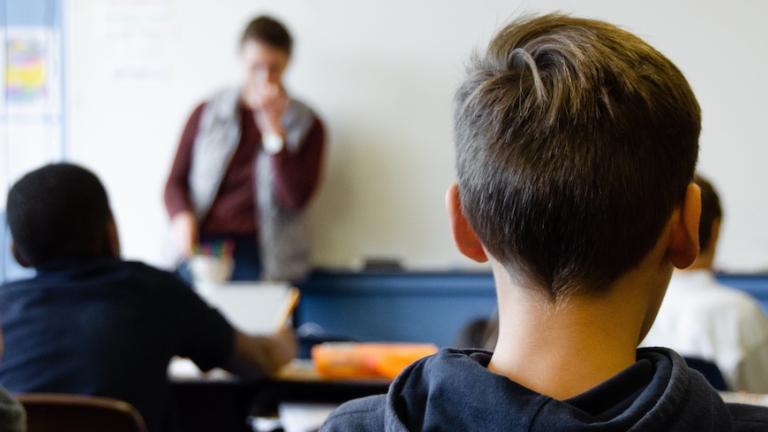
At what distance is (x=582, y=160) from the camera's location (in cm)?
82

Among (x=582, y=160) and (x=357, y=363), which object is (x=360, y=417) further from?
(x=357, y=363)

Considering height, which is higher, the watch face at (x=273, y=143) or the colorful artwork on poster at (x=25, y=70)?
the colorful artwork on poster at (x=25, y=70)

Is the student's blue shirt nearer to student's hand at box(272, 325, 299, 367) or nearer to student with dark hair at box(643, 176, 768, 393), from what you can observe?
student's hand at box(272, 325, 299, 367)

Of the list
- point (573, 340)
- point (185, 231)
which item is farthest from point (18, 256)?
point (185, 231)

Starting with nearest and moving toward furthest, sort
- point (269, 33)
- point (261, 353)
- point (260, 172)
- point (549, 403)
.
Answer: point (549, 403), point (261, 353), point (269, 33), point (260, 172)

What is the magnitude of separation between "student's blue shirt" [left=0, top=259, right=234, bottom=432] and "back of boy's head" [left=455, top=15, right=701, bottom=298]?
124 cm

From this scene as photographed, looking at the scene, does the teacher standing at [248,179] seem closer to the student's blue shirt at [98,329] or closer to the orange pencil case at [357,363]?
the orange pencil case at [357,363]

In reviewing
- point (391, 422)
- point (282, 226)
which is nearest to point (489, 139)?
point (391, 422)

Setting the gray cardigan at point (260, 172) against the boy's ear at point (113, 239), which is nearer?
the boy's ear at point (113, 239)

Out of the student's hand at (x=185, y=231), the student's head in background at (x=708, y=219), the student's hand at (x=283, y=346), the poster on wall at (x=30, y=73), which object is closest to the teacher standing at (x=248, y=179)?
the student's hand at (x=185, y=231)

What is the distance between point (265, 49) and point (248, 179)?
590mm

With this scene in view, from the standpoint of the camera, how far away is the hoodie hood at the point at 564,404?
30.0 inches

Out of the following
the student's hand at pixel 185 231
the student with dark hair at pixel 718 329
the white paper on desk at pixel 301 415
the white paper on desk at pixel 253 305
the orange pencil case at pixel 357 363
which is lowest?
the student's hand at pixel 185 231

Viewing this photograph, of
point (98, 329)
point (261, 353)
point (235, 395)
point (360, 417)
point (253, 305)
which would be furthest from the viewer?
point (253, 305)
